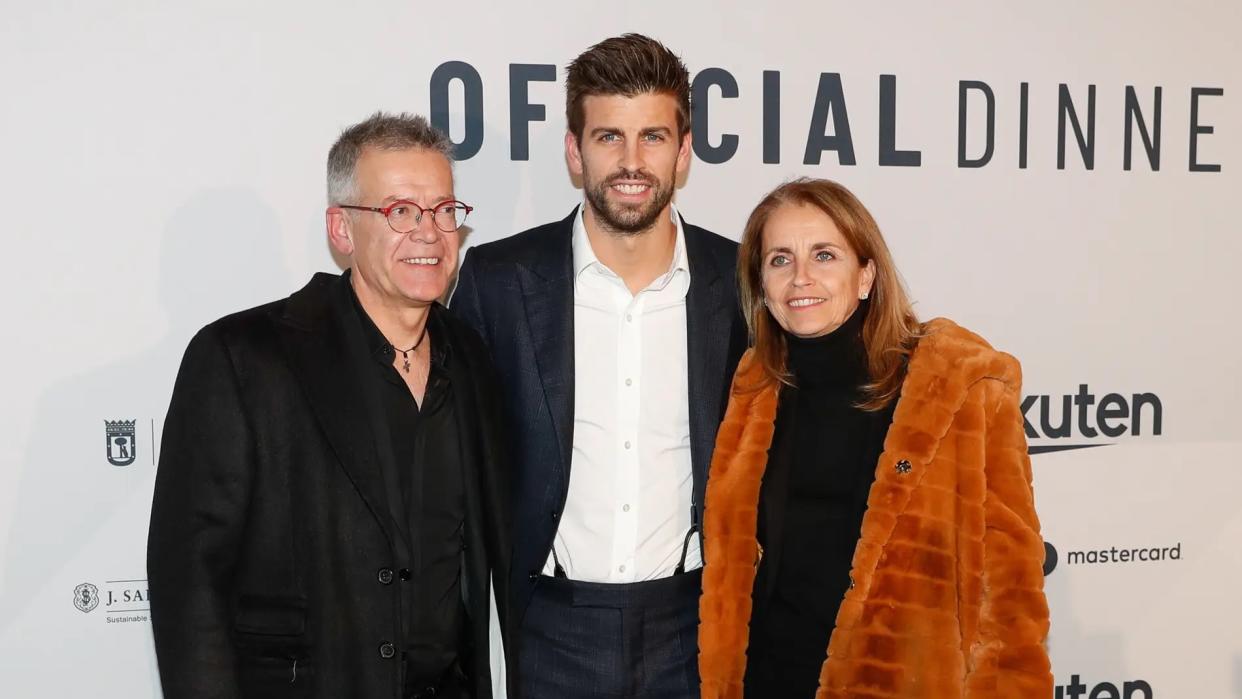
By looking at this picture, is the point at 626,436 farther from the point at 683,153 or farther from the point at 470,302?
the point at 683,153

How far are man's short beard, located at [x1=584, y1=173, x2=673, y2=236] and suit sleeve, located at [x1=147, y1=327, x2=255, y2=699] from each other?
992 mm

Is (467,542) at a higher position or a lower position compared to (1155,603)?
higher

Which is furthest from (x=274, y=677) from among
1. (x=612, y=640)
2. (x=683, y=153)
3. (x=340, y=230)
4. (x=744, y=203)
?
(x=744, y=203)

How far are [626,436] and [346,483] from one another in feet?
2.50

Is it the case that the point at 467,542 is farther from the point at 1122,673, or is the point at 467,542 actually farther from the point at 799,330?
the point at 1122,673

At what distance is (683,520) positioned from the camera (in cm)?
258

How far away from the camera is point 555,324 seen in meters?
2.58

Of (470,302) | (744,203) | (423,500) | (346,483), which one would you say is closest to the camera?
(346,483)

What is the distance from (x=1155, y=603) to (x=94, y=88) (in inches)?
158

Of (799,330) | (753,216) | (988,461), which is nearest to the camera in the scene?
(988,461)

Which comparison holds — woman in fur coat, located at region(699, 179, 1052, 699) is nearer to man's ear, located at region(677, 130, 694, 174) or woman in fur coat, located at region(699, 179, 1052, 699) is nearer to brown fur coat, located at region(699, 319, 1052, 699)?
brown fur coat, located at region(699, 319, 1052, 699)

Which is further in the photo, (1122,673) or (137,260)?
(1122,673)

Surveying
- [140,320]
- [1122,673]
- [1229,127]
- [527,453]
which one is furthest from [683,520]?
[1229,127]

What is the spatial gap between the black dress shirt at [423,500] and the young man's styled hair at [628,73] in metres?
0.83
